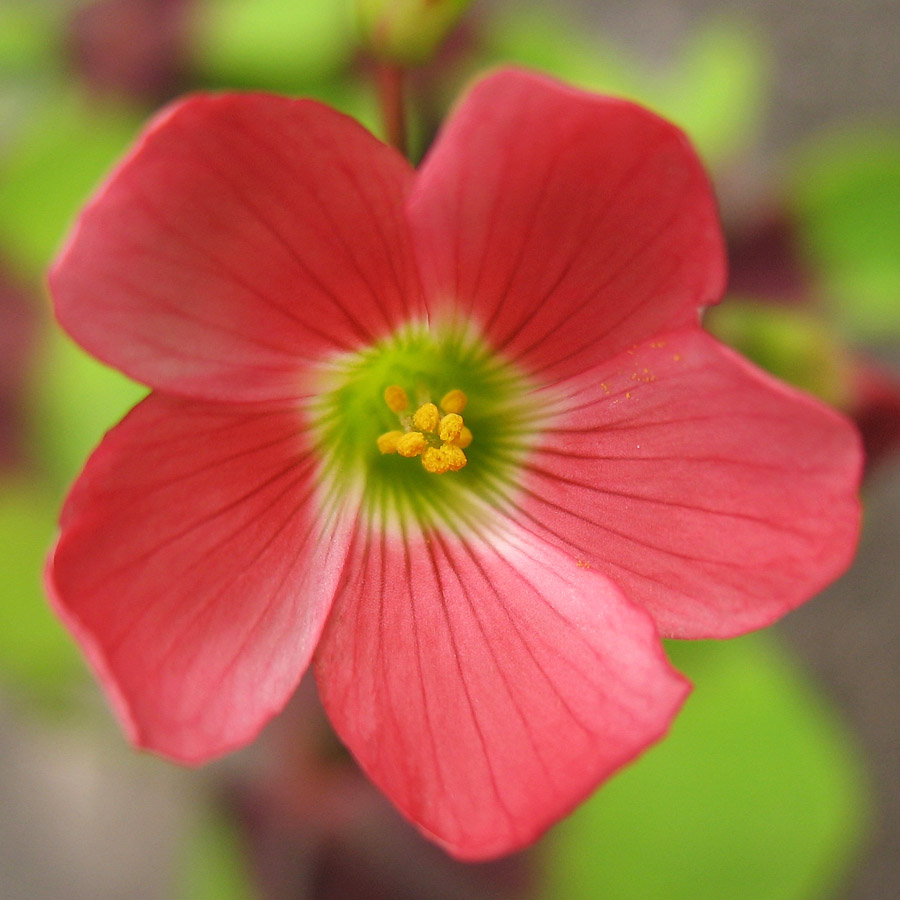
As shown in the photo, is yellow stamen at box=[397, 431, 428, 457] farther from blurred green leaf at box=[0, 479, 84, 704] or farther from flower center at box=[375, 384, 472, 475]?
blurred green leaf at box=[0, 479, 84, 704]

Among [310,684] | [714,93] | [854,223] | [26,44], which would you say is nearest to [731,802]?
[310,684]

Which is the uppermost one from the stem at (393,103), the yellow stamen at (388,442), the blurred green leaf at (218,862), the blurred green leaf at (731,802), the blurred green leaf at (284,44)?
the stem at (393,103)

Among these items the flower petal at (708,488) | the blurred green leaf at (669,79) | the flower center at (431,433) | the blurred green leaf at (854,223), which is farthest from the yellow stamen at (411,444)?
the blurred green leaf at (854,223)

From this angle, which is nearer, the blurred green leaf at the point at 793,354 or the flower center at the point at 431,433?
the flower center at the point at 431,433

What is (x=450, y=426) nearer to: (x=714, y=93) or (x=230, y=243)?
(x=230, y=243)

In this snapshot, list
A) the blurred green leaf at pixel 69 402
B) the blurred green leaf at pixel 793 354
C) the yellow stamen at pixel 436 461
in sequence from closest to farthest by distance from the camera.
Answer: the yellow stamen at pixel 436 461 < the blurred green leaf at pixel 793 354 < the blurred green leaf at pixel 69 402

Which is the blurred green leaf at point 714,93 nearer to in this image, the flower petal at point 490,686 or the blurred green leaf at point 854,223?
the blurred green leaf at point 854,223
